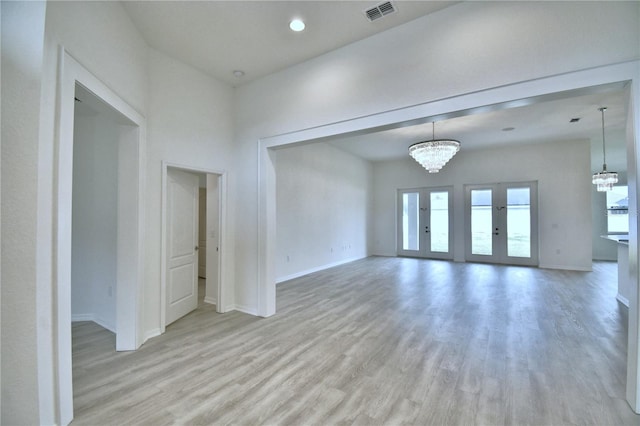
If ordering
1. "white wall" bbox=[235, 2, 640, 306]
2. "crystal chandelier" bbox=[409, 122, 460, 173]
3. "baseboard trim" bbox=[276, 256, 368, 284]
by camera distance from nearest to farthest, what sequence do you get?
1. "white wall" bbox=[235, 2, 640, 306]
2. "crystal chandelier" bbox=[409, 122, 460, 173]
3. "baseboard trim" bbox=[276, 256, 368, 284]

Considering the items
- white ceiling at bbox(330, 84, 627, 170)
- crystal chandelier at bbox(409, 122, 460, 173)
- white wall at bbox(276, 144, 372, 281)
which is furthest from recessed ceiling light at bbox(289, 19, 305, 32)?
crystal chandelier at bbox(409, 122, 460, 173)

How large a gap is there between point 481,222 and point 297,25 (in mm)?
7998

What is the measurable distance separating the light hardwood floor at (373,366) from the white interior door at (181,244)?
267 mm

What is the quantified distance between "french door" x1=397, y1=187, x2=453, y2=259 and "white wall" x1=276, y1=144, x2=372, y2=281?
1349mm

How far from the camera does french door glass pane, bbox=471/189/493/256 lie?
8.38 m

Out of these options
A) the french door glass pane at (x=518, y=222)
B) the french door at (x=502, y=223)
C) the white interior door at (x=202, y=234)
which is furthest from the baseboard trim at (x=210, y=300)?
the french door glass pane at (x=518, y=222)

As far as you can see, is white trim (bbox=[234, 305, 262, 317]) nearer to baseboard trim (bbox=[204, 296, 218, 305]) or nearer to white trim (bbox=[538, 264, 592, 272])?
baseboard trim (bbox=[204, 296, 218, 305])

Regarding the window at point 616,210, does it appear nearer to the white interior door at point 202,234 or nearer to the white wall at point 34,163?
the white interior door at point 202,234

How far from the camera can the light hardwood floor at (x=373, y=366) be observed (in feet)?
6.51

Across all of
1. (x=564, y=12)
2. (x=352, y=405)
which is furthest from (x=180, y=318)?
(x=564, y=12)

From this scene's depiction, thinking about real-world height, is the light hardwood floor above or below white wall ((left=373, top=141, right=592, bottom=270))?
below

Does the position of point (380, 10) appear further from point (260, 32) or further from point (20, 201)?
point (20, 201)

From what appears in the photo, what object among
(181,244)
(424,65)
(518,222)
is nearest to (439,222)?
(518,222)

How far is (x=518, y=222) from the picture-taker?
8.01 metres
